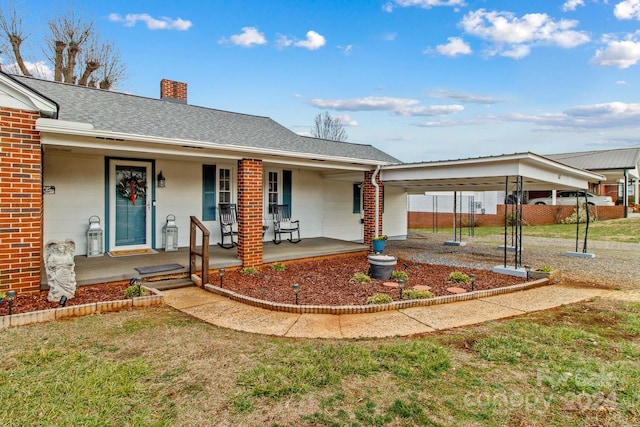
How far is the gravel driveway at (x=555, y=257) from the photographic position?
25.0 ft

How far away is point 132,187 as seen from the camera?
7973mm

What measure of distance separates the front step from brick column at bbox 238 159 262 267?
124 cm

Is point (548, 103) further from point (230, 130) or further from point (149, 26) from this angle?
point (149, 26)

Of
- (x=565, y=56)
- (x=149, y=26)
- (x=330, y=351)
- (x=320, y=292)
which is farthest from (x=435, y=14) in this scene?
(x=330, y=351)

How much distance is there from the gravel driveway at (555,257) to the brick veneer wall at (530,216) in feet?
21.8

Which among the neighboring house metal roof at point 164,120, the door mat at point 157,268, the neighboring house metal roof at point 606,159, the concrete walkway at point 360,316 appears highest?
the neighboring house metal roof at point 606,159

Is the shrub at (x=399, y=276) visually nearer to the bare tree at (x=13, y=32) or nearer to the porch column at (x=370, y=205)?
the porch column at (x=370, y=205)

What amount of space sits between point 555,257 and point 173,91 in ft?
40.0

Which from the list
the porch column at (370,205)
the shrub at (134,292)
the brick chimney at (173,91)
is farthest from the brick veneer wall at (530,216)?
the shrub at (134,292)

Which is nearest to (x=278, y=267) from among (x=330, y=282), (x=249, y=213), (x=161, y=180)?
(x=249, y=213)

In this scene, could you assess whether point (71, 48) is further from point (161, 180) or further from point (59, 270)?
point (59, 270)

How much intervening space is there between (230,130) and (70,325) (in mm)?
6254

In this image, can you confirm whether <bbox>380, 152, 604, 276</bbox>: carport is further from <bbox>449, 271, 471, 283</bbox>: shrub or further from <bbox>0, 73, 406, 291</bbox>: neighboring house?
<bbox>449, 271, 471, 283</bbox>: shrub

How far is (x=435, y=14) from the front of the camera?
11.8 metres
